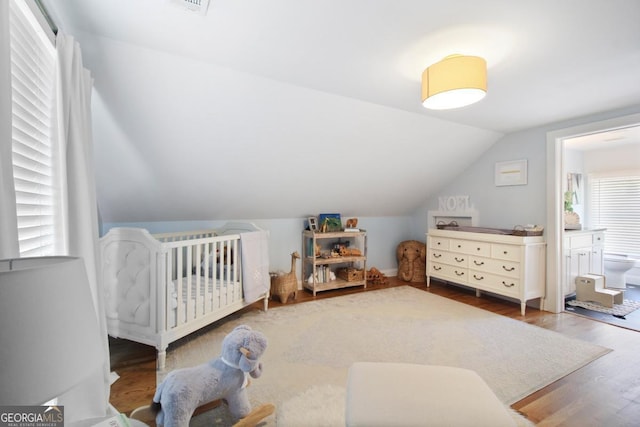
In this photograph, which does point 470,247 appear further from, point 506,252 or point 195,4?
point 195,4

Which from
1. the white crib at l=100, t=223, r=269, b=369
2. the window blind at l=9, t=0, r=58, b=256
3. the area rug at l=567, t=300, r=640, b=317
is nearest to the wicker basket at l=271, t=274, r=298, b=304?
the white crib at l=100, t=223, r=269, b=369

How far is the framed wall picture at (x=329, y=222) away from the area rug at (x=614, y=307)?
9.51 ft

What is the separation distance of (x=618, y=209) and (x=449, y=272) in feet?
9.74

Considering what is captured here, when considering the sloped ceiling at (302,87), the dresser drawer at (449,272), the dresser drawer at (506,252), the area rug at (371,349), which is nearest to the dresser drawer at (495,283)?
the dresser drawer at (449,272)

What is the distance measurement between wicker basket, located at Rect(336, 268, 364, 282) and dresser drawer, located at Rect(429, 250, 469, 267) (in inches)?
40.6

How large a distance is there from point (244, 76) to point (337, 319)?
231cm

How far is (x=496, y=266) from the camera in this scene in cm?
332

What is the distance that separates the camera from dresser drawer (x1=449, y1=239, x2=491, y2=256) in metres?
3.42

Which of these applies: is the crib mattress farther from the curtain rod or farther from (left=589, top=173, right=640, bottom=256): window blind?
(left=589, top=173, right=640, bottom=256): window blind

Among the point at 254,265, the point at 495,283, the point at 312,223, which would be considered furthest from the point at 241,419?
the point at 495,283

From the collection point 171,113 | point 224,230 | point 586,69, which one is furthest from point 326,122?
point 586,69

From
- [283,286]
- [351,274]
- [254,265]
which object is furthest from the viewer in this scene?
[351,274]

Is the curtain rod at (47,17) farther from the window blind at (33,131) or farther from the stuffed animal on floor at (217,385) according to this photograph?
the stuffed animal on floor at (217,385)

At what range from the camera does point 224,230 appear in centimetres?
335
